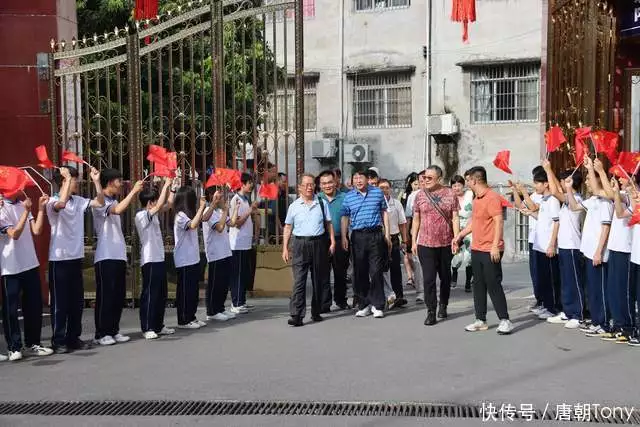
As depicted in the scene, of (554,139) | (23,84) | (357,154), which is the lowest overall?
(357,154)

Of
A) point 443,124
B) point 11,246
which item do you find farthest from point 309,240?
point 443,124

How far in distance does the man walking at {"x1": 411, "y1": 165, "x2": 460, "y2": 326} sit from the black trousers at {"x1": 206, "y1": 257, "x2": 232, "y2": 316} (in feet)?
7.10

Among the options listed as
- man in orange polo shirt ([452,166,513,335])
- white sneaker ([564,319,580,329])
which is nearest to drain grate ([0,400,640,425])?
man in orange polo shirt ([452,166,513,335])

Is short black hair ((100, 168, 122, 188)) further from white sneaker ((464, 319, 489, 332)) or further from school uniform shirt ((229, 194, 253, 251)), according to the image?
white sneaker ((464, 319, 489, 332))

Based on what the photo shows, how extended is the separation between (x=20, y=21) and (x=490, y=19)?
36.4ft

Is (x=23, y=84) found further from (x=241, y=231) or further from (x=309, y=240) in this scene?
(x=309, y=240)

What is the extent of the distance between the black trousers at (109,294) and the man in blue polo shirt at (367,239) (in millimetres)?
2777

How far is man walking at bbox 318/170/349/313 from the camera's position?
9930 mm

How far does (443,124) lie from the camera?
18422 mm

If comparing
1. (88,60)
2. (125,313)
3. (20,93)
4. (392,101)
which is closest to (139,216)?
(125,313)

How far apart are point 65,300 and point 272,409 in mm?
2857

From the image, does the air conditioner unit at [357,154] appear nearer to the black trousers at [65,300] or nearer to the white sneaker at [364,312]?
the white sneaker at [364,312]

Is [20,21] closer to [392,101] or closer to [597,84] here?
[597,84]

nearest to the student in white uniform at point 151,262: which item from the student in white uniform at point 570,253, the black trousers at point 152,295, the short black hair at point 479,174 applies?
the black trousers at point 152,295
